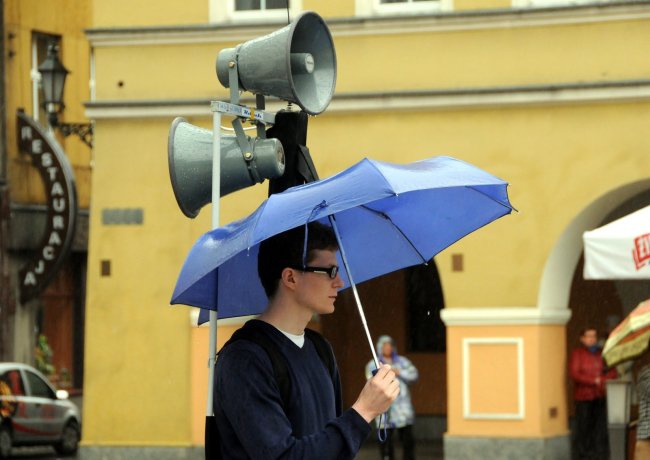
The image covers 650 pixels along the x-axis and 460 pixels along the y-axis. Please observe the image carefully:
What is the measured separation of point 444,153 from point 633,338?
6.64m

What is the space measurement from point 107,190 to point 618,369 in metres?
5.71

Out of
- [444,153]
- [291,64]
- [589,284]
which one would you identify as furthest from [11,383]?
[291,64]

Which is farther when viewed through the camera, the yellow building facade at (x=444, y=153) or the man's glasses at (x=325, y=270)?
the yellow building facade at (x=444, y=153)

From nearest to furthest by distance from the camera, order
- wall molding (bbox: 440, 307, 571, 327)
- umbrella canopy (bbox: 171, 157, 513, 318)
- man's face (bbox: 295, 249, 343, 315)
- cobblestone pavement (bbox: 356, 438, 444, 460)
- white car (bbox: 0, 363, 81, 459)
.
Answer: umbrella canopy (bbox: 171, 157, 513, 318), man's face (bbox: 295, 249, 343, 315), wall molding (bbox: 440, 307, 571, 327), cobblestone pavement (bbox: 356, 438, 444, 460), white car (bbox: 0, 363, 81, 459)

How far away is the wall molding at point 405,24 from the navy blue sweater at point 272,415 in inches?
460

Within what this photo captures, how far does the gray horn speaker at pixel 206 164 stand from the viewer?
6.13 m

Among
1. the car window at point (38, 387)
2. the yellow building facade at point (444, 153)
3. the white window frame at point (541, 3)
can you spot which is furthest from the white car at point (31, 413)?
the white window frame at point (541, 3)

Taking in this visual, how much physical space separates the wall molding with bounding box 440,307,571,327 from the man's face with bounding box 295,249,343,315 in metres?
11.4

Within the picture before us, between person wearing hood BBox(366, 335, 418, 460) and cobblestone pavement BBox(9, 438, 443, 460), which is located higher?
person wearing hood BBox(366, 335, 418, 460)

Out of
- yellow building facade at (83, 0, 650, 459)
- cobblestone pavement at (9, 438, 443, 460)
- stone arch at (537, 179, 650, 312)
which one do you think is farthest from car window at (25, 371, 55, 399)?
stone arch at (537, 179, 650, 312)

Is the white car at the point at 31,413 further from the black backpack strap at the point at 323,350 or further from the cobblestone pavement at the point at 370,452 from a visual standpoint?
the black backpack strap at the point at 323,350

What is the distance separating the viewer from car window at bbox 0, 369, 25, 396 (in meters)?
21.6

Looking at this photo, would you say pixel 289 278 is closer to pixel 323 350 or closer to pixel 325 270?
pixel 325 270

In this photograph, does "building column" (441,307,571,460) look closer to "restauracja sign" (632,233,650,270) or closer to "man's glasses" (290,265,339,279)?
"restauracja sign" (632,233,650,270)
